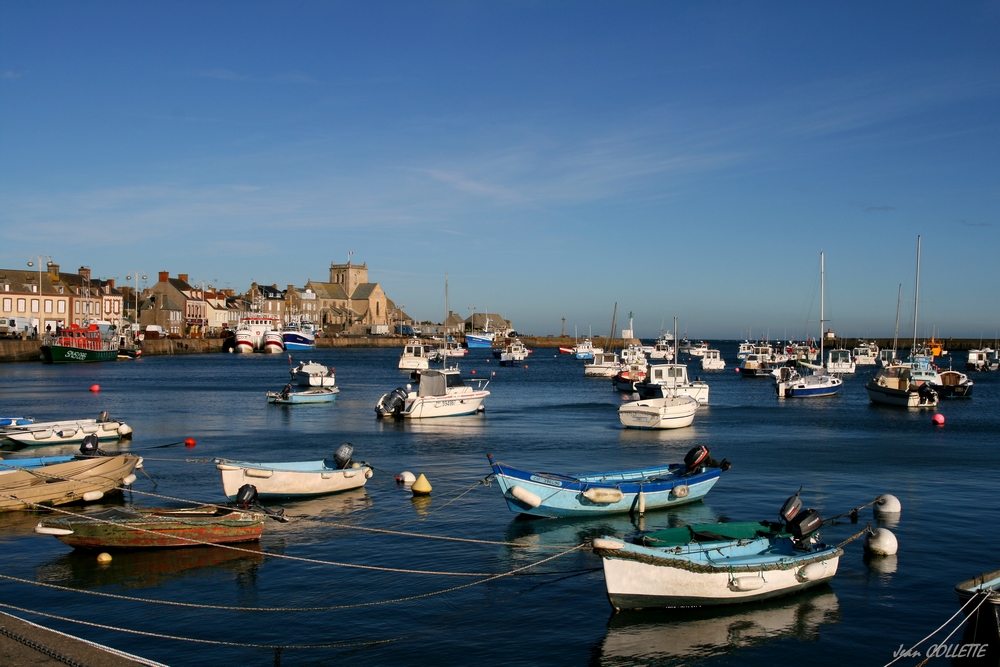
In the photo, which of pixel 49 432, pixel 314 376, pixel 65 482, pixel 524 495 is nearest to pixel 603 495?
pixel 524 495

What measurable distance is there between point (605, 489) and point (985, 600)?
10712mm

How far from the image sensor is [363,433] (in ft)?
139

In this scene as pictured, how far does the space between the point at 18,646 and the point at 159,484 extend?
1692 centimetres

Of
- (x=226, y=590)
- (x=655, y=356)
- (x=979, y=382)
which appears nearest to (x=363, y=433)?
(x=226, y=590)

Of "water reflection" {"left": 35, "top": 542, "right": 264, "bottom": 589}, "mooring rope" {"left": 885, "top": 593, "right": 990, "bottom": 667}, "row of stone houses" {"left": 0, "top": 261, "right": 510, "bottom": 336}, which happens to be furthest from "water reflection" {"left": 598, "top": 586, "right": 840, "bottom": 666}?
"row of stone houses" {"left": 0, "top": 261, "right": 510, "bottom": 336}

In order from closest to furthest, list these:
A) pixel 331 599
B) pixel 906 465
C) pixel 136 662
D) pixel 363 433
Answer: pixel 136 662
pixel 331 599
pixel 906 465
pixel 363 433

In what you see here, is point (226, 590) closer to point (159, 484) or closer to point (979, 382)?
point (159, 484)

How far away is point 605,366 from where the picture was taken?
94188 millimetres

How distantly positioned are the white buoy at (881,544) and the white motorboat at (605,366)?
71.4 metres

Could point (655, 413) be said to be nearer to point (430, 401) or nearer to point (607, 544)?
point (430, 401)

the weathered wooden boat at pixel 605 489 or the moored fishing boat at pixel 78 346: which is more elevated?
the moored fishing boat at pixel 78 346

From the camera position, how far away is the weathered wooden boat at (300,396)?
55875mm

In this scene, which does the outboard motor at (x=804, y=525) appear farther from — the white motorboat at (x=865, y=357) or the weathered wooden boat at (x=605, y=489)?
the white motorboat at (x=865, y=357)

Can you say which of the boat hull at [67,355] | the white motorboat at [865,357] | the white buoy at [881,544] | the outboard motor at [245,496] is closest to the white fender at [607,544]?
the white buoy at [881,544]
